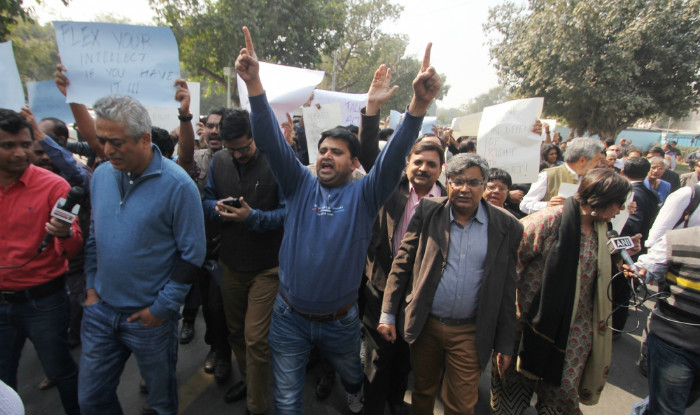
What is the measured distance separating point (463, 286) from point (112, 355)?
2.01 m

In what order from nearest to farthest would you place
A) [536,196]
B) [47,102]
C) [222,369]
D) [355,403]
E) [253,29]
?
[355,403] < [222,369] < [47,102] < [536,196] < [253,29]

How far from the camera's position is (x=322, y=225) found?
2053mm

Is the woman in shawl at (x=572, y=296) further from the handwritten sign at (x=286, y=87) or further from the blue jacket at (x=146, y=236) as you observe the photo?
the handwritten sign at (x=286, y=87)

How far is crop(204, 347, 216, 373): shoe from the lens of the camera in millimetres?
3084

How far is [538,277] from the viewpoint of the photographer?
2379 millimetres

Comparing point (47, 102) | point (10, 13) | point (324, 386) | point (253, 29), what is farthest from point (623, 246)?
point (253, 29)

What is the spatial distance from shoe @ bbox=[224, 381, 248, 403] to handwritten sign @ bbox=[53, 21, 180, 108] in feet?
7.05

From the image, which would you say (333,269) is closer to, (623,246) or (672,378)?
(623,246)

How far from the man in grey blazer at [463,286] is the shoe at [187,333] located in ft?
7.43

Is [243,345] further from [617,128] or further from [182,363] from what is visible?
[617,128]

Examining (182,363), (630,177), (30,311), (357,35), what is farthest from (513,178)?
(357,35)

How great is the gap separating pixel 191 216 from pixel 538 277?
2187 mm

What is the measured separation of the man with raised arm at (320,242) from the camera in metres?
2.01

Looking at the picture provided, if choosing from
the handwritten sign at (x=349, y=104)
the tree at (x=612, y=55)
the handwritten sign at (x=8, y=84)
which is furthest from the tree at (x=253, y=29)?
the handwritten sign at (x=8, y=84)
